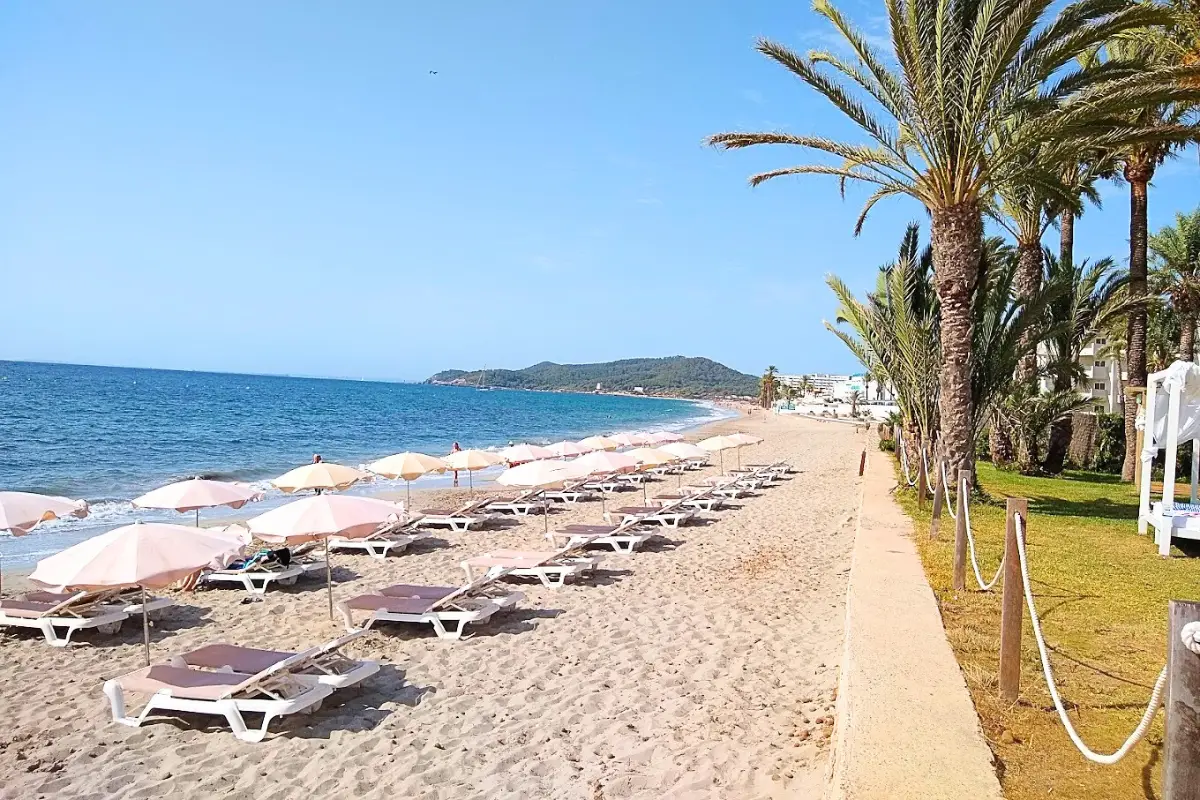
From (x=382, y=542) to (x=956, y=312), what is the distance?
372 inches

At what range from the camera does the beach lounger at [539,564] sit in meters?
9.81

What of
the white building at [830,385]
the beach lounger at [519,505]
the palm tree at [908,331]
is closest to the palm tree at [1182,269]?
the palm tree at [908,331]

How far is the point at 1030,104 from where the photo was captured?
11.2 metres

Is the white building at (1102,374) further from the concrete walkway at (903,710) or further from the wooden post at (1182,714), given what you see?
the wooden post at (1182,714)

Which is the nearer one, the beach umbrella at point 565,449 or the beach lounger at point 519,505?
the beach lounger at point 519,505

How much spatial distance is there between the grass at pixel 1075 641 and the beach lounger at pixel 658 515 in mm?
3924

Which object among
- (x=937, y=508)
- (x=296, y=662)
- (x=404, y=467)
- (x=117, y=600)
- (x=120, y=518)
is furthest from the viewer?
(x=120, y=518)

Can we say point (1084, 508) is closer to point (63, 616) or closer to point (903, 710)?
point (903, 710)

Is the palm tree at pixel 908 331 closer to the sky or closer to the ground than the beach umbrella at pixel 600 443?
closer to the sky

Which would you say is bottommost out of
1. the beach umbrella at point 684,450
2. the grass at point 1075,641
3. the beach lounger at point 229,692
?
the beach lounger at point 229,692

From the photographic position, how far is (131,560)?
610 cm

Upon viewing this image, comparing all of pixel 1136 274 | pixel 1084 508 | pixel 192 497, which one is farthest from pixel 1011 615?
pixel 1136 274

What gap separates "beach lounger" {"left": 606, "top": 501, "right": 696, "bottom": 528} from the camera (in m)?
13.9

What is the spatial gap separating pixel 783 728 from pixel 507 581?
→ 5271 millimetres
